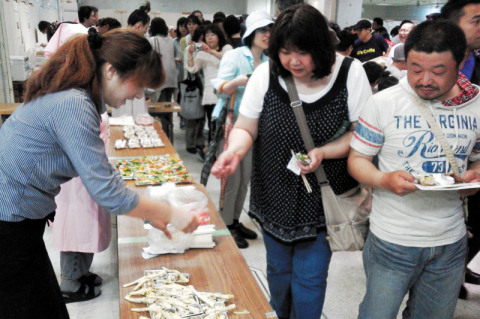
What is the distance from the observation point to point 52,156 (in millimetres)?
1265

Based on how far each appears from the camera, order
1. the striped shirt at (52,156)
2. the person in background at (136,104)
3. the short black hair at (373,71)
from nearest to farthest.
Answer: the striped shirt at (52,156) → the short black hair at (373,71) → the person in background at (136,104)

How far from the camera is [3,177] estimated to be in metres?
1.28

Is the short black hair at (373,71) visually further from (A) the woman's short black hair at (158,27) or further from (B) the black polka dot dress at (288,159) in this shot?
(A) the woman's short black hair at (158,27)

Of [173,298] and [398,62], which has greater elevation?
[398,62]

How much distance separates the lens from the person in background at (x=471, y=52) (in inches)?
63.5

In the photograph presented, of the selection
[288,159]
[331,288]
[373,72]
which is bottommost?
[331,288]

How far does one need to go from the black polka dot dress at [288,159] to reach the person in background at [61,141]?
1.50ft

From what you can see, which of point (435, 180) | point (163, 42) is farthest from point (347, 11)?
point (435, 180)

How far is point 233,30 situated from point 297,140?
3366mm

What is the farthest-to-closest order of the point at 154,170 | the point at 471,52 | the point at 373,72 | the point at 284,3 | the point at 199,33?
the point at 199,33
the point at 373,72
the point at 154,170
the point at 284,3
the point at 471,52

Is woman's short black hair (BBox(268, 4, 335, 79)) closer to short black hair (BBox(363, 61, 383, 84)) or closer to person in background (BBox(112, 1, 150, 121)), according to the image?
short black hair (BBox(363, 61, 383, 84))

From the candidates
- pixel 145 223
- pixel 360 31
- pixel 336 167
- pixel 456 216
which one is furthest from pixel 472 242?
pixel 360 31

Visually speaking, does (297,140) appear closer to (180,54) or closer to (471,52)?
(471,52)

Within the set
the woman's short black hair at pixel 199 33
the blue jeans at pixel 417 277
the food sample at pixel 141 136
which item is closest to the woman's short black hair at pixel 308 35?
the blue jeans at pixel 417 277
